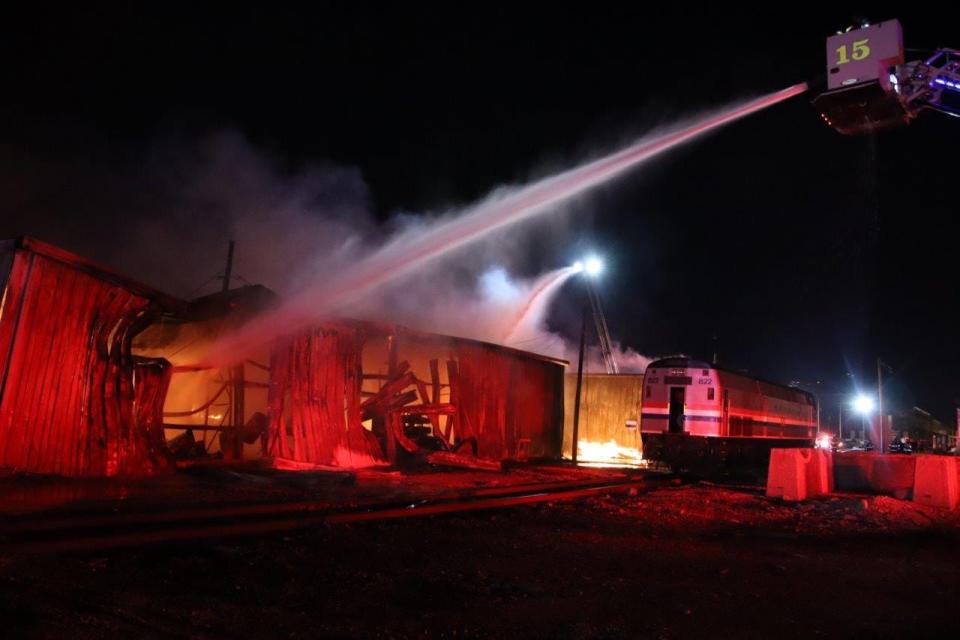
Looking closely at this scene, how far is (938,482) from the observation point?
12844mm

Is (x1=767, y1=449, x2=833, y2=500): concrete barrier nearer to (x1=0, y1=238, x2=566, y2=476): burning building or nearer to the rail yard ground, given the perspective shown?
the rail yard ground

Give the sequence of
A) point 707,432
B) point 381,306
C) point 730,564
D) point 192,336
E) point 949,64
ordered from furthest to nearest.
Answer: point 381,306, point 707,432, point 192,336, point 949,64, point 730,564

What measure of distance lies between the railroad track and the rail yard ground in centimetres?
19

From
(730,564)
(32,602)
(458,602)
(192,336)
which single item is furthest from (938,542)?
(192,336)

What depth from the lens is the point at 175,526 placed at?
711 cm

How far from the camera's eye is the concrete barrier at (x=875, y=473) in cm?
1407

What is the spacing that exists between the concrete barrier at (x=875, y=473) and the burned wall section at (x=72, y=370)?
1381 cm

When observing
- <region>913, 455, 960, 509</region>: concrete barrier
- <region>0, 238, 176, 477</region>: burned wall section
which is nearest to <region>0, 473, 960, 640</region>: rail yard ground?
<region>913, 455, 960, 509</region>: concrete barrier

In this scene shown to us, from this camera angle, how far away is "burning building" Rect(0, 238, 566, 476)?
9.34m

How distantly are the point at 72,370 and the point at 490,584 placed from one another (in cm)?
744

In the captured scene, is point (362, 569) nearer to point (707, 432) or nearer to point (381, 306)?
point (707, 432)

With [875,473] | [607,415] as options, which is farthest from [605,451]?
[875,473]

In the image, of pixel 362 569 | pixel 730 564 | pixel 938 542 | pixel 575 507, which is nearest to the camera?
pixel 362 569

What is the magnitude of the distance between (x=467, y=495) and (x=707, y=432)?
10.3 metres
